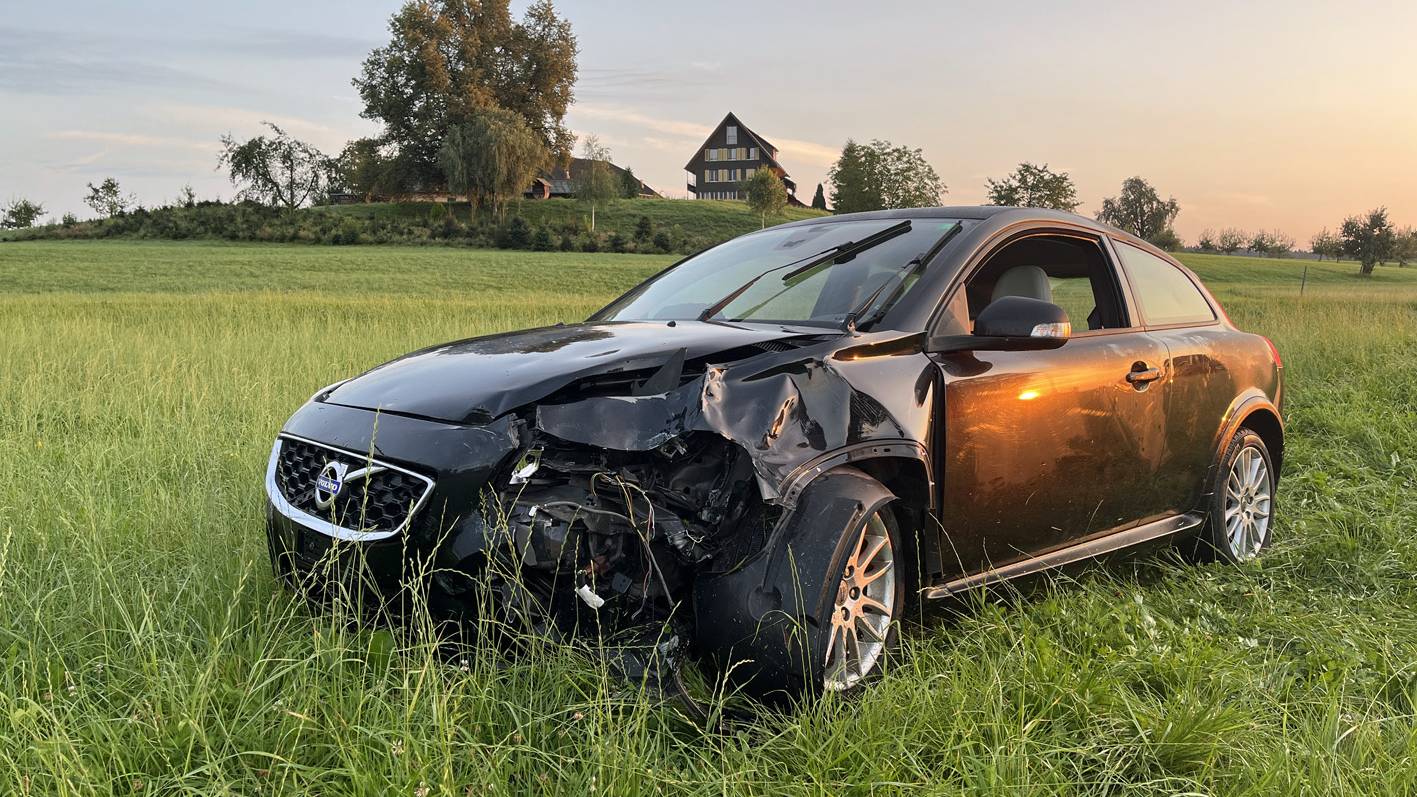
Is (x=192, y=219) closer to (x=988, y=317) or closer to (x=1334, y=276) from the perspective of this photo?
(x=988, y=317)

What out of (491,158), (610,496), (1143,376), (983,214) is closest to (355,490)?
(610,496)

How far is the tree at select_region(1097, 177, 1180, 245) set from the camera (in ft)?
307

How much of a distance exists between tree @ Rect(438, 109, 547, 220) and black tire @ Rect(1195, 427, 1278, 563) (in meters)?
61.9

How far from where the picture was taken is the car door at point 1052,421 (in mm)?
3002

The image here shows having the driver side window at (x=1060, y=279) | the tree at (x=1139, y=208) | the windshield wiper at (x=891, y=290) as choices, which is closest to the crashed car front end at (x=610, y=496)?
the windshield wiper at (x=891, y=290)

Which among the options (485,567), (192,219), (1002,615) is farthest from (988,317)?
(192,219)

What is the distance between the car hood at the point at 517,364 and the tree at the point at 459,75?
230ft

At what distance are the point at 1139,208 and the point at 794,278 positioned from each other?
342 feet

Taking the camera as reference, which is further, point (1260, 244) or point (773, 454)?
point (1260, 244)

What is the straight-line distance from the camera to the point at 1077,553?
3.42 m

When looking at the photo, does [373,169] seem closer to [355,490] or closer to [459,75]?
[459,75]

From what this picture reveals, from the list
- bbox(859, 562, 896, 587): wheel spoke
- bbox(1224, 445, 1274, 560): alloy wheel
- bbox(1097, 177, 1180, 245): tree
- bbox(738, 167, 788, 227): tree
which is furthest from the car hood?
bbox(1097, 177, 1180, 245): tree

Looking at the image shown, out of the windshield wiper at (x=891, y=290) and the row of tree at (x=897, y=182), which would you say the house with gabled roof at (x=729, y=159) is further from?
the windshield wiper at (x=891, y=290)

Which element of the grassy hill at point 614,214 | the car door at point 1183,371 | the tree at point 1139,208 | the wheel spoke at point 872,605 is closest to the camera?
the wheel spoke at point 872,605
